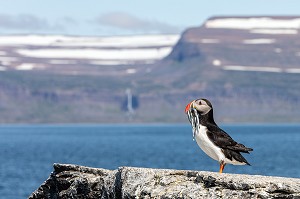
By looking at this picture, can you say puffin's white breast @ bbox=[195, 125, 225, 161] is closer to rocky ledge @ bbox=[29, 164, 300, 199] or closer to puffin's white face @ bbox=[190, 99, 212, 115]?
puffin's white face @ bbox=[190, 99, 212, 115]

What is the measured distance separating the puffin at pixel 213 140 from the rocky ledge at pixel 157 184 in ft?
2.47

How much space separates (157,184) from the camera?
16.6 m

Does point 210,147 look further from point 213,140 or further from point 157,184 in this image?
point 157,184

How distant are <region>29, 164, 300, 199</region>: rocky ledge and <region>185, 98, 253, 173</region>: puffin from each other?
0.75 meters

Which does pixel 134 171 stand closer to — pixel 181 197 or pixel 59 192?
pixel 181 197

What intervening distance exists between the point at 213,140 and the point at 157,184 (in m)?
1.29

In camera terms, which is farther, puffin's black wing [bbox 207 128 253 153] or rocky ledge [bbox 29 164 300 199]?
puffin's black wing [bbox 207 128 253 153]

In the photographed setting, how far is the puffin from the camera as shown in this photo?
16.7 m

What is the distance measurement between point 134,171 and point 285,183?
3375mm

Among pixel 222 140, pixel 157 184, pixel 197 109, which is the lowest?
pixel 157 184

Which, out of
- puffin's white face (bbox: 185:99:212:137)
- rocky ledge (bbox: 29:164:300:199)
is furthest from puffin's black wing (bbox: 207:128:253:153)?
rocky ledge (bbox: 29:164:300:199)

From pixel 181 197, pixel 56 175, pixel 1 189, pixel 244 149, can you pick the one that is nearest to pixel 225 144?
pixel 244 149

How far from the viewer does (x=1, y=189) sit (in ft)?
247

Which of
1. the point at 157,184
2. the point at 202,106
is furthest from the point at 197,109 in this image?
the point at 157,184
